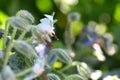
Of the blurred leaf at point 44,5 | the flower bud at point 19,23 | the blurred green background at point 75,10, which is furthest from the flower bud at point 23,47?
the blurred leaf at point 44,5

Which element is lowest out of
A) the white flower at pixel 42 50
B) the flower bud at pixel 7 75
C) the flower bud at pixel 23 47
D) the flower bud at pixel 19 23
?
the flower bud at pixel 7 75

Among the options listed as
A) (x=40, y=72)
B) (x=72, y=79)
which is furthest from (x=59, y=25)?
(x=40, y=72)

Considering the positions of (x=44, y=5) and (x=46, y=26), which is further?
(x=44, y=5)

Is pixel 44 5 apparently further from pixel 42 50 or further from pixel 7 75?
pixel 7 75

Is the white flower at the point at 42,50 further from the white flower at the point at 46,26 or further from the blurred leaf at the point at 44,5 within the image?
the blurred leaf at the point at 44,5

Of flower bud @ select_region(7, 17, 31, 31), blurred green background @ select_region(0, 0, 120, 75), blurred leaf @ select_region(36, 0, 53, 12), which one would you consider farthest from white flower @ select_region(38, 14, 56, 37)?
blurred leaf @ select_region(36, 0, 53, 12)

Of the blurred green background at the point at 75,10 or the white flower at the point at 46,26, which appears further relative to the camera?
the blurred green background at the point at 75,10

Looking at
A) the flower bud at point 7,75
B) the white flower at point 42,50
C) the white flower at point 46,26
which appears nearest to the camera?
the flower bud at point 7,75

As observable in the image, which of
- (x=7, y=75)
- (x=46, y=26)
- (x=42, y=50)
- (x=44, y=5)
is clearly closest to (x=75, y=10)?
(x=44, y=5)
